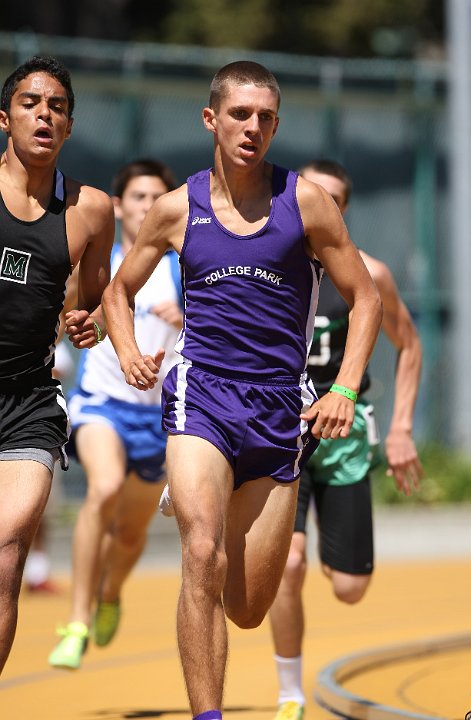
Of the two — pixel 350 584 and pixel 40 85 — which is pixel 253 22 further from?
pixel 40 85

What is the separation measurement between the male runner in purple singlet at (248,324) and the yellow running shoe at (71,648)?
69.3 inches

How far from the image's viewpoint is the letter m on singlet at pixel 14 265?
6.23 meters

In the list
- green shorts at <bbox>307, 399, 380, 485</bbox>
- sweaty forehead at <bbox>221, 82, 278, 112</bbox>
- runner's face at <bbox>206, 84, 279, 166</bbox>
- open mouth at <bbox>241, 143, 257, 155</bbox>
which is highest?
sweaty forehead at <bbox>221, 82, 278, 112</bbox>

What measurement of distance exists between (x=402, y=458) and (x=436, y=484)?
843cm

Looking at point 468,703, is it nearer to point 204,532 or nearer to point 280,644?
point 280,644

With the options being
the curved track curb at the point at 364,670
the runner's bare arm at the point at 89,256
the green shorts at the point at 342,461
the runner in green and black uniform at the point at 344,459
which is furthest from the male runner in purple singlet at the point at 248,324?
the green shorts at the point at 342,461

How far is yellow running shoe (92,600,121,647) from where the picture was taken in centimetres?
906

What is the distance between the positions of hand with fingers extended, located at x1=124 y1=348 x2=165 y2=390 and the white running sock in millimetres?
1933

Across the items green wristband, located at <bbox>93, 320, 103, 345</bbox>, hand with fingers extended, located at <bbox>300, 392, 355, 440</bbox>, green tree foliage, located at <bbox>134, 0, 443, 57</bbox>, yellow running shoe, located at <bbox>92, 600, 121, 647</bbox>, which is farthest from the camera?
green tree foliage, located at <bbox>134, 0, 443, 57</bbox>

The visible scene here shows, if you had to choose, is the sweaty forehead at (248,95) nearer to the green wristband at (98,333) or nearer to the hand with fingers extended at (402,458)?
the green wristband at (98,333)

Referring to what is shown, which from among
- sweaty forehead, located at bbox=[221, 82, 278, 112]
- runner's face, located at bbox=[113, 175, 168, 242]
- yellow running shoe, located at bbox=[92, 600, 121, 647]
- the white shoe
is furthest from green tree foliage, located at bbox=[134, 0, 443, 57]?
the white shoe

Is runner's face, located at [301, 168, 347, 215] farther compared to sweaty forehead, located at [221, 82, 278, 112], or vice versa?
runner's face, located at [301, 168, 347, 215]

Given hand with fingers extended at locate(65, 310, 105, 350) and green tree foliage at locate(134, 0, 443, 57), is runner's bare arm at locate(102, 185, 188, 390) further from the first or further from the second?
green tree foliage at locate(134, 0, 443, 57)

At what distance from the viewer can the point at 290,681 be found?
24.7 feet
